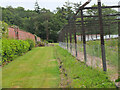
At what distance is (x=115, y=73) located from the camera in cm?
449

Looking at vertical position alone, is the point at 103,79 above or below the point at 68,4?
below

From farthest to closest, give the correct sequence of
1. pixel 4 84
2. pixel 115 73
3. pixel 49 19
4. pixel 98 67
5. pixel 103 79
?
pixel 49 19
pixel 98 67
pixel 4 84
pixel 103 79
pixel 115 73

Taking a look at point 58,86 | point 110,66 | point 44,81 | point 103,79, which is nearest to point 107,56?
point 110,66

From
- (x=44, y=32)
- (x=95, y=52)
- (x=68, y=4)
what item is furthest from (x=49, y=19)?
(x=95, y=52)

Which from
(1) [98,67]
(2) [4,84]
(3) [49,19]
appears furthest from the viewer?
Answer: (3) [49,19]

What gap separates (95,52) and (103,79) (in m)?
1.53

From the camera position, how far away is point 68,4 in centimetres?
6181

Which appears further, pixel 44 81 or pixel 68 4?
pixel 68 4

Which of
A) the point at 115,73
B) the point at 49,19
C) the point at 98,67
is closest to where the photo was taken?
the point at 115,73

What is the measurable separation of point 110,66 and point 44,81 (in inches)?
82.4

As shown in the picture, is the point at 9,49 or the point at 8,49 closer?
the point at 8,49

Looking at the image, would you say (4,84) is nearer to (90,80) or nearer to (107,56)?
(90,80)

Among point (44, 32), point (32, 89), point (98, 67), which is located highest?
point (44, 32)

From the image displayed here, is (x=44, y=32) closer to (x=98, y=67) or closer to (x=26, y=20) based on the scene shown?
(x=26, y=20)
